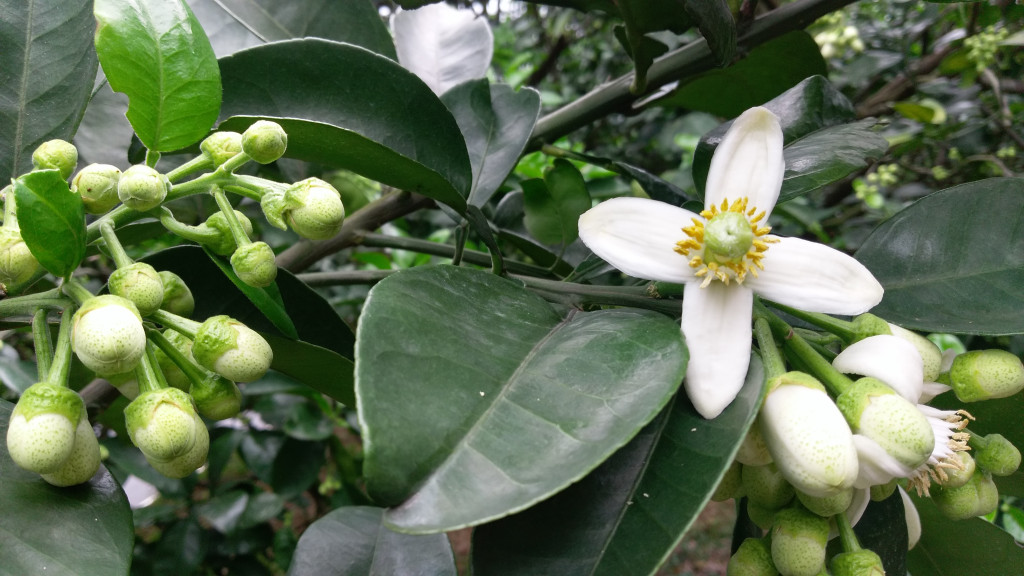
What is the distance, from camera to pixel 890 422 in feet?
1.75

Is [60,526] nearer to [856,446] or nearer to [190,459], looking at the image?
[190,459]

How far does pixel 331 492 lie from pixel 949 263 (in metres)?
2.00

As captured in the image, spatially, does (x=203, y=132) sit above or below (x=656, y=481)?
above

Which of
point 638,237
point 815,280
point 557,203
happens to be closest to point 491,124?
point 557,203

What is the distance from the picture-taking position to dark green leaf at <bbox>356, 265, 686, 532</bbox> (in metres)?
0.43

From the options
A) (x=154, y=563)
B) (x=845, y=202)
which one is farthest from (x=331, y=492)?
(x=845, y=202)

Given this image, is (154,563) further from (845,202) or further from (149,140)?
(845,202)

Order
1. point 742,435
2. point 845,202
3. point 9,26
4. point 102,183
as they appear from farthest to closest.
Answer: point 845,202 → point 9,26 → point 102,183 → point 742,435

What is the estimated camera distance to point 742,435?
49 cm

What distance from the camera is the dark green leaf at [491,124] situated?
976mm

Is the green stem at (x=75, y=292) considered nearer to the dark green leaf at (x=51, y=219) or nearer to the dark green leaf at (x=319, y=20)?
the dark green leaf at (x=51, y=219)

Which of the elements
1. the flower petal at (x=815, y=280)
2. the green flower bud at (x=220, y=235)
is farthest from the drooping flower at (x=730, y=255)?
the green flower bud at (x=220, y=235)

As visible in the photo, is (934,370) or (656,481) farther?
(934,370)

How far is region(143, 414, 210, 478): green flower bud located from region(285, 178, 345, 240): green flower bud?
185 mm
